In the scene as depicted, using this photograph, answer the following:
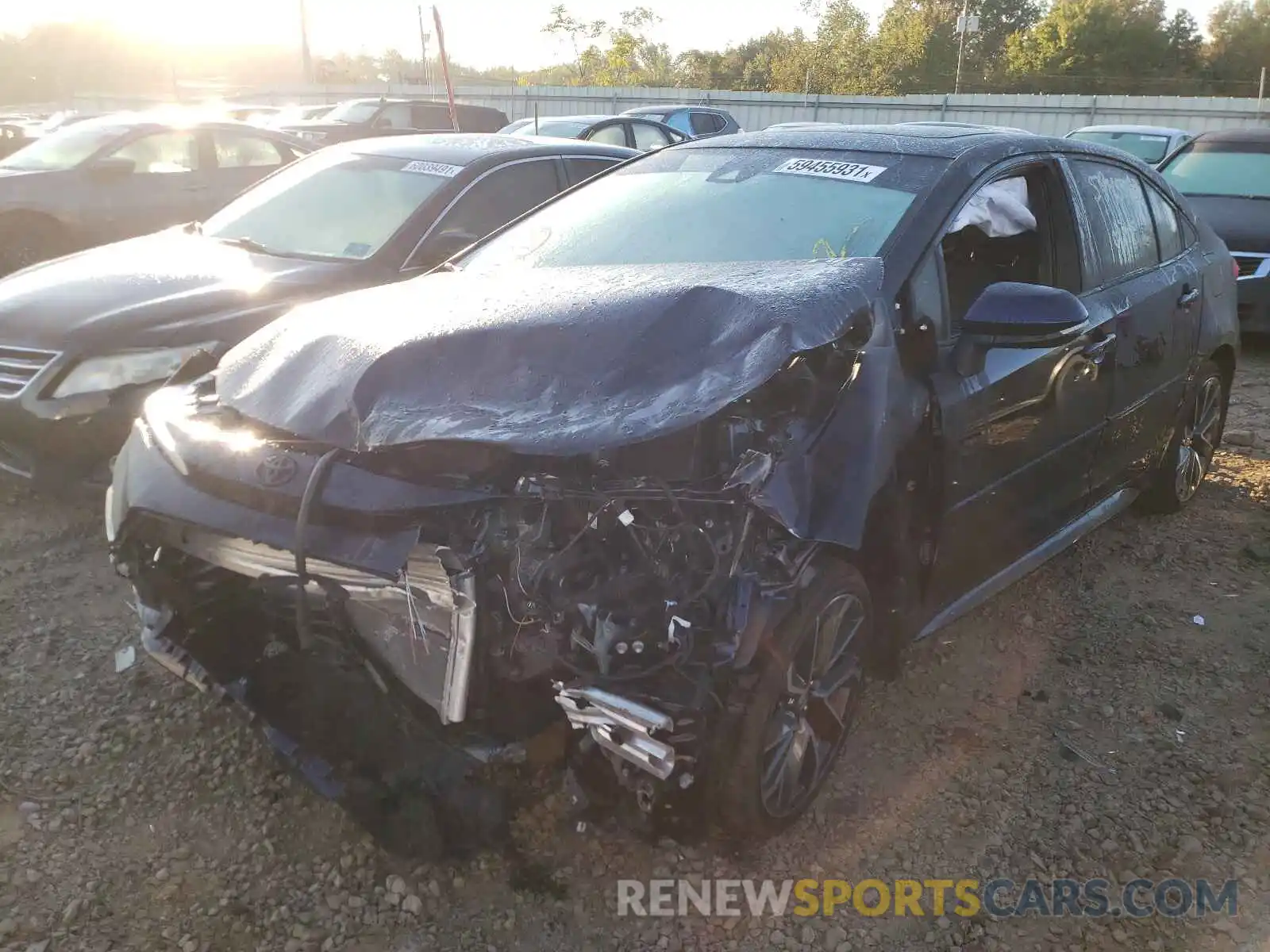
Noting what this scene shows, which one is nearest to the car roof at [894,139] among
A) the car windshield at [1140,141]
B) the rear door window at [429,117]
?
the car windshield at [1140,141]

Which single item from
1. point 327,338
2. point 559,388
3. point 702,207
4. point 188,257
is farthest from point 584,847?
point 188,257

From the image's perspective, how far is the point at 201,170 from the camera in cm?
831

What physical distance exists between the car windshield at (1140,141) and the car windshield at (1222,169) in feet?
13.9

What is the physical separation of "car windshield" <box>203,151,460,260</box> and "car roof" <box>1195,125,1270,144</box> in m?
7.72

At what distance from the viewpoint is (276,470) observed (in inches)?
89.8

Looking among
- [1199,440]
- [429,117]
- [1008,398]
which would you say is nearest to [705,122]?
[429,117]

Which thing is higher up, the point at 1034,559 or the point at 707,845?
the point at 1034,559

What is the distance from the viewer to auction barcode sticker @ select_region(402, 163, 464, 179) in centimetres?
500

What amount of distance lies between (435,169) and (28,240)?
490 cm

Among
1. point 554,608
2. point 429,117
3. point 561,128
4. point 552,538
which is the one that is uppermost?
point 429,117

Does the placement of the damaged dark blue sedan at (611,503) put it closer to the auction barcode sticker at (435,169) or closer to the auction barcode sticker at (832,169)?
the auction barcode sticker at (832,169)

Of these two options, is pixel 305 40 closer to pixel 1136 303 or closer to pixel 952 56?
pixel 952 56

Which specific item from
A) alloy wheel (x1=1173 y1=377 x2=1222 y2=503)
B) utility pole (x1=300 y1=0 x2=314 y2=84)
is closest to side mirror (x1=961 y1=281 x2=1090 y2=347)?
alloy wheel (x1=1173 y1=377 x2=1222 y2=503)

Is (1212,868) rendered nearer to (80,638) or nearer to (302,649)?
(302,649)
